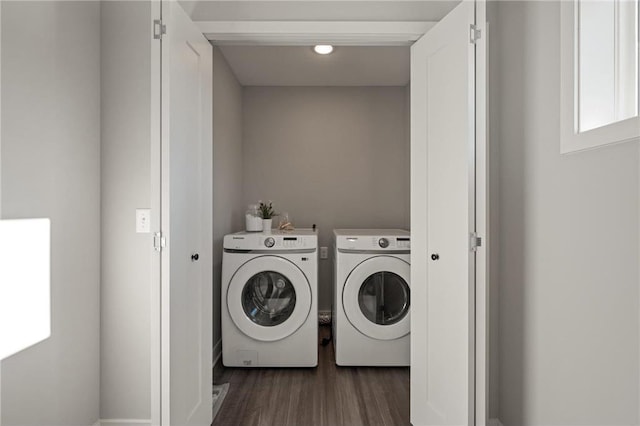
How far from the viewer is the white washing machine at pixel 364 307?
8.50ft

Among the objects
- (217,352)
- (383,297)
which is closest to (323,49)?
(383,297)

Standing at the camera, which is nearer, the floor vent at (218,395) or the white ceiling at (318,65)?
the floor vent at (218,395)

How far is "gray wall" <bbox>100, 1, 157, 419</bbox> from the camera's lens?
1.76 m

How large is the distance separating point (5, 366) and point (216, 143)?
183cm

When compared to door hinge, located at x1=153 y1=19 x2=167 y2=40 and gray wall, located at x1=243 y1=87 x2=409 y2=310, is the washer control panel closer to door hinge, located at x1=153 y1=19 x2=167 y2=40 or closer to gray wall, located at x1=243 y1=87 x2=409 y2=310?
gray wall, located at x1=243 y1=87 x2=409 y2=310

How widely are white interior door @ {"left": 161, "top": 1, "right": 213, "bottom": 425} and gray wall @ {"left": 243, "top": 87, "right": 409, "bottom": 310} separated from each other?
5.90 feet

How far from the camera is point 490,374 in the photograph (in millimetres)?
1776

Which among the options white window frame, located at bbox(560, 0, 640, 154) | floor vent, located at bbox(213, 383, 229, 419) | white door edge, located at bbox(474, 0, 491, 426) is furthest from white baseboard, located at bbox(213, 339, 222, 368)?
white window frame, located at bbox(560, 0, 640, 154)

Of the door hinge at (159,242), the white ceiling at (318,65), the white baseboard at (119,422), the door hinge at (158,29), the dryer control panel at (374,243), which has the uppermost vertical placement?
the white ceiling at (318,65)

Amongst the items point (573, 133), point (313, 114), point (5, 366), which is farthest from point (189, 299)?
point (313, 114)

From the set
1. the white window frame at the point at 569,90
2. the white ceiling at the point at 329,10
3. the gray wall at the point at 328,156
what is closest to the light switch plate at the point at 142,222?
the white ceiling at the point at 329,10

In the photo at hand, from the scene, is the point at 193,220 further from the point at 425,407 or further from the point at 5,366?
the point at 425,407

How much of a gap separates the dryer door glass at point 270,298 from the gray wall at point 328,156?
1081 millimetres

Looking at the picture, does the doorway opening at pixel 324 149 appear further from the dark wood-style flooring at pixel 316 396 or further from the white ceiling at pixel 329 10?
the white ceiling at pixel 329 10
